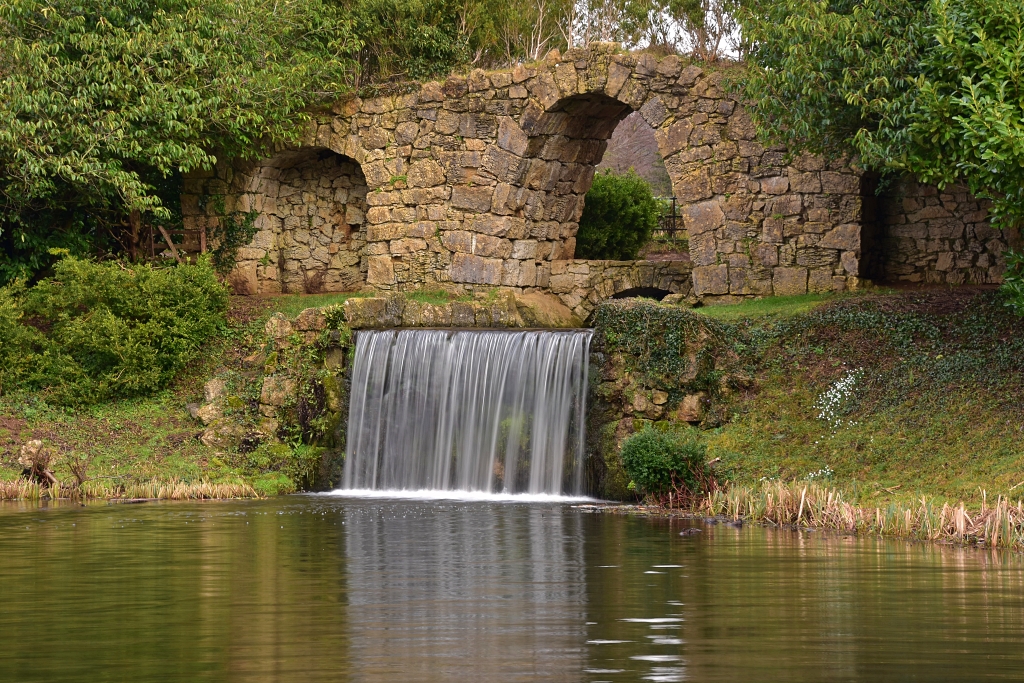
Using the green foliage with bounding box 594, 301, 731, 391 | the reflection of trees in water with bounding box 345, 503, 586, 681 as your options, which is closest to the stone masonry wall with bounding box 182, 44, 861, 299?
the green foliage with bounding box 594, 301, 731, 391

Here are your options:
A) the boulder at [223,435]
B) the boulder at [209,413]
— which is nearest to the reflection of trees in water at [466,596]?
the boulder at [223,435]

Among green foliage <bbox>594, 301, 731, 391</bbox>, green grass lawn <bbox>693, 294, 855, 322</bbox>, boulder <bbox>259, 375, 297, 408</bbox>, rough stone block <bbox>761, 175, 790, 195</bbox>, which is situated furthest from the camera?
rough stone block <bbox>761, 175, 790, 195</bbox>

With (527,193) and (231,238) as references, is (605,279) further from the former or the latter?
(231,238)

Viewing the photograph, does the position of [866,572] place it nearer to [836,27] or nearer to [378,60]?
[836,27]

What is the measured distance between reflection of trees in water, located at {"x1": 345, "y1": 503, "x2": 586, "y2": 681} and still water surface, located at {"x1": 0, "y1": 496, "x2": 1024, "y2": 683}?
3 cm

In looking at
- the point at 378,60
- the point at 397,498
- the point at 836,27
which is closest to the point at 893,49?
the point at 836,27

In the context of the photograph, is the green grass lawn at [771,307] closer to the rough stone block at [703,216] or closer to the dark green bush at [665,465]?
the rough stone block at [703,216]

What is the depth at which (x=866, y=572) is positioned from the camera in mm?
10820

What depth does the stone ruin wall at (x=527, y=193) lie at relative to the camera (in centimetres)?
2236

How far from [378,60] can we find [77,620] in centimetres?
1962

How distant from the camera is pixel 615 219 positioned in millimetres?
29016

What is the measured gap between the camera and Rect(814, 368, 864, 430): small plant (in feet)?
58.6

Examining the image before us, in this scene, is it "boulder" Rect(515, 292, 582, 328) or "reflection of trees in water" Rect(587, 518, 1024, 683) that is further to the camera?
"boulder" Rect(515, 292, 582, 328)

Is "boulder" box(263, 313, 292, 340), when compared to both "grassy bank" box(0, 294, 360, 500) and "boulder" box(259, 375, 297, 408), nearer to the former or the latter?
"grassy bank" box(0, 294, 360, 500)
